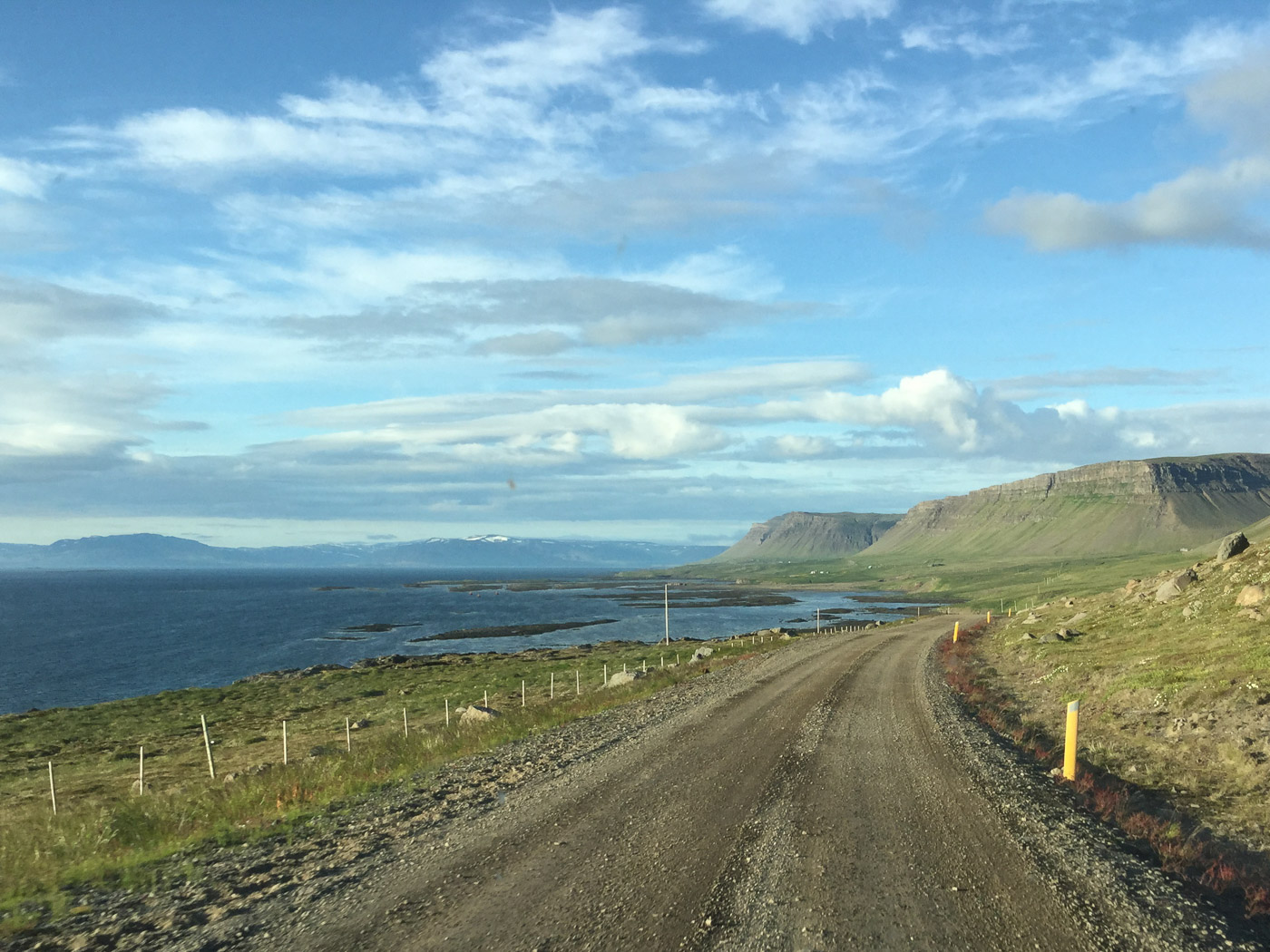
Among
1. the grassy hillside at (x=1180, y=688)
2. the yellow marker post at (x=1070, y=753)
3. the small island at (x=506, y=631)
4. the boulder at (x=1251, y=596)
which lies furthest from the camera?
the small island at (x=506, y=631)

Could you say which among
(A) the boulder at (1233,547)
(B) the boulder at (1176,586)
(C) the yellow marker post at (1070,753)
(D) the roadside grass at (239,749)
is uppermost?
(A) the boulder at (1233,547)

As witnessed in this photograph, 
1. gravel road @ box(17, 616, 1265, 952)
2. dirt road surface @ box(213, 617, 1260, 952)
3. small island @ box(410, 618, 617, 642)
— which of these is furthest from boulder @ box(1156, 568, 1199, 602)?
small island @ box(410, 618, 617, 642)

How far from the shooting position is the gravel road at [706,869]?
865 centimetres

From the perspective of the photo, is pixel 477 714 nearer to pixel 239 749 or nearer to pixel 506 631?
pixel 239 749

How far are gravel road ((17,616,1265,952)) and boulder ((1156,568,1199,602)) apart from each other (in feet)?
104

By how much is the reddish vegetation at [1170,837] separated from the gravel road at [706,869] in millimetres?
617

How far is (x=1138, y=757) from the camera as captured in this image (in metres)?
18.6

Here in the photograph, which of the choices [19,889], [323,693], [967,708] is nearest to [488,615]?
[323,693]

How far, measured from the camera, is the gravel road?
28.4 feet

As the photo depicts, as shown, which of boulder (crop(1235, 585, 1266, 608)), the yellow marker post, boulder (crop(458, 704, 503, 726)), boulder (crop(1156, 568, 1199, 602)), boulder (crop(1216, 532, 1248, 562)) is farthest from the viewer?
boulder (crop(1216, 532, 1248, 562))

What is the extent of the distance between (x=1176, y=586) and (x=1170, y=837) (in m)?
37.2

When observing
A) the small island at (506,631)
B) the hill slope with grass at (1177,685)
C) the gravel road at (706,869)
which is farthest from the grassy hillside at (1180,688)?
the small island at (506,631)

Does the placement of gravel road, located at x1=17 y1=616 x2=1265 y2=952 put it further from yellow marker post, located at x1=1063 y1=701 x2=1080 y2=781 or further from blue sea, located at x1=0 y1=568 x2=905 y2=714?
blue sea, located at x1=0 y1=568 x2=905 y2=714

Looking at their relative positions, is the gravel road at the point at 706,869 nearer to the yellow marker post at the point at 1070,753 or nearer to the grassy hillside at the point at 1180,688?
the yellow marker post at the point at 1070,753
